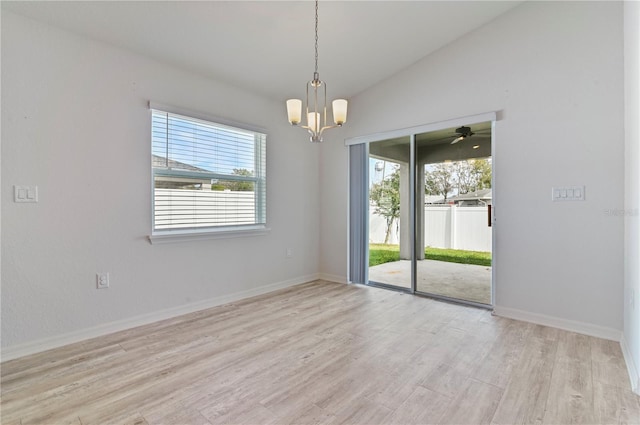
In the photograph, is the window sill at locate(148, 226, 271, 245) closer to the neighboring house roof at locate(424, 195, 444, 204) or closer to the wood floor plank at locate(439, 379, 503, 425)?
the neighboring house roof at locate(424, 195, 444, 204)

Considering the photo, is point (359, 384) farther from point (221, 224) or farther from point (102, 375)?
point (221, 224)

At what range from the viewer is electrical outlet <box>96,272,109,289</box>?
9.00ft

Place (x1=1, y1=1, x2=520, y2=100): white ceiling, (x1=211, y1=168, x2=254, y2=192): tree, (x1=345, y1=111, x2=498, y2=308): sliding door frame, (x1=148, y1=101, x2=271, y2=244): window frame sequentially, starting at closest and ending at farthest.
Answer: (x1=1, y1=1, x2=520, y2=100): white ceiling < (x1=148, y1=101, x2=271, y2=244): window frame < (x1=345, y1=111, x2=498, y2=308): sliding door frame < (x1=211, y1=168, x2=254, y2=192): tree

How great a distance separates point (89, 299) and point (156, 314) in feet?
2.03

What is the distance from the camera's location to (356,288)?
14.3ft

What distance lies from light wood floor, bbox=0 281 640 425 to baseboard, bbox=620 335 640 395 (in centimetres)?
4

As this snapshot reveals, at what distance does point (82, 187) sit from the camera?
2656 millimetres

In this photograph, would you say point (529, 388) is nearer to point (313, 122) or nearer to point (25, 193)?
point (313, 122)

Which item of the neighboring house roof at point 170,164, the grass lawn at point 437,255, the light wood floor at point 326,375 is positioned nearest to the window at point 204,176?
the neighboring house roof at point 170,164

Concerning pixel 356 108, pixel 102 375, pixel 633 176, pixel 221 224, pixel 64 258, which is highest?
pixel 356 108

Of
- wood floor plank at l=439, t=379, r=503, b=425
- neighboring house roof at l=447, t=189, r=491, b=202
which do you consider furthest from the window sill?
wood floor plank at l=439, t=379, r=503, b=425

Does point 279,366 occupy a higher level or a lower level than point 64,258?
lower

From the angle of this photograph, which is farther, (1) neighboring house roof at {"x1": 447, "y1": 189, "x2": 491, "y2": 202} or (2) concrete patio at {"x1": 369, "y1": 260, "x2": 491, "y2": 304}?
(2) concrete patio at {"x1": 369, "y1": 260, "x2": 491, "y2": 304}

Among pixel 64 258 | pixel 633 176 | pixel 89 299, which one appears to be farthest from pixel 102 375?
pixel 633 176
